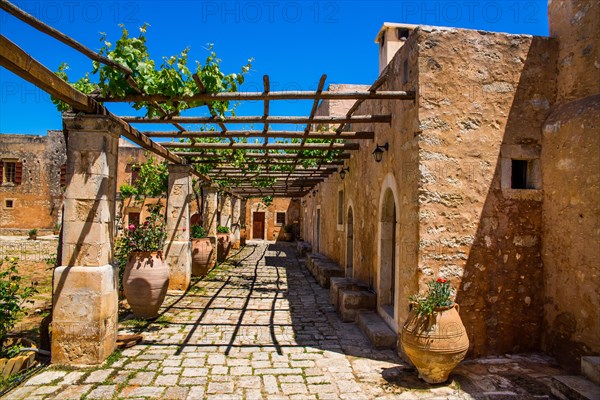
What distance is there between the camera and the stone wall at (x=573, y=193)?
4066 mm

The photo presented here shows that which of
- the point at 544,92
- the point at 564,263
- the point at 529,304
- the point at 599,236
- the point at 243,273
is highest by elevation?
the point at 544,92

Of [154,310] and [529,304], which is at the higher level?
[529,304]

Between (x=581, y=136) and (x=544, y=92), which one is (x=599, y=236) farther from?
(x=544, y=92)

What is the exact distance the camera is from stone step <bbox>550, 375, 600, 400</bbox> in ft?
11.1

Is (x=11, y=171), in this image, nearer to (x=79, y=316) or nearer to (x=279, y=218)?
(x=279, y=218)

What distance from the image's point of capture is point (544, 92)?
4832 mm

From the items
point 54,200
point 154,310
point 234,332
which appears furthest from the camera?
point 54,200

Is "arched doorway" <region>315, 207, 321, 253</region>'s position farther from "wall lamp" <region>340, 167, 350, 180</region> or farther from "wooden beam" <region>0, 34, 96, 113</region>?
"wooden beam" <region>0, 34, 96, 113</region>

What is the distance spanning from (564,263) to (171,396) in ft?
14.0

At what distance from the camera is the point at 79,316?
14.8 ft

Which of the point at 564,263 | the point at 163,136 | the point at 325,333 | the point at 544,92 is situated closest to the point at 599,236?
the point at 564,263

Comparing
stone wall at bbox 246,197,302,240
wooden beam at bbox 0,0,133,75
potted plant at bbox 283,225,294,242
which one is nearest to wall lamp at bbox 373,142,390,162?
wooden beam at bbox 0,0,133,75

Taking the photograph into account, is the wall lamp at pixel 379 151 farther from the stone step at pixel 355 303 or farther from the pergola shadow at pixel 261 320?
the pergola shadow at pixel 261 320

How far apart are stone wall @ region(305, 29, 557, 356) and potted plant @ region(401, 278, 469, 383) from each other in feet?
1.65
